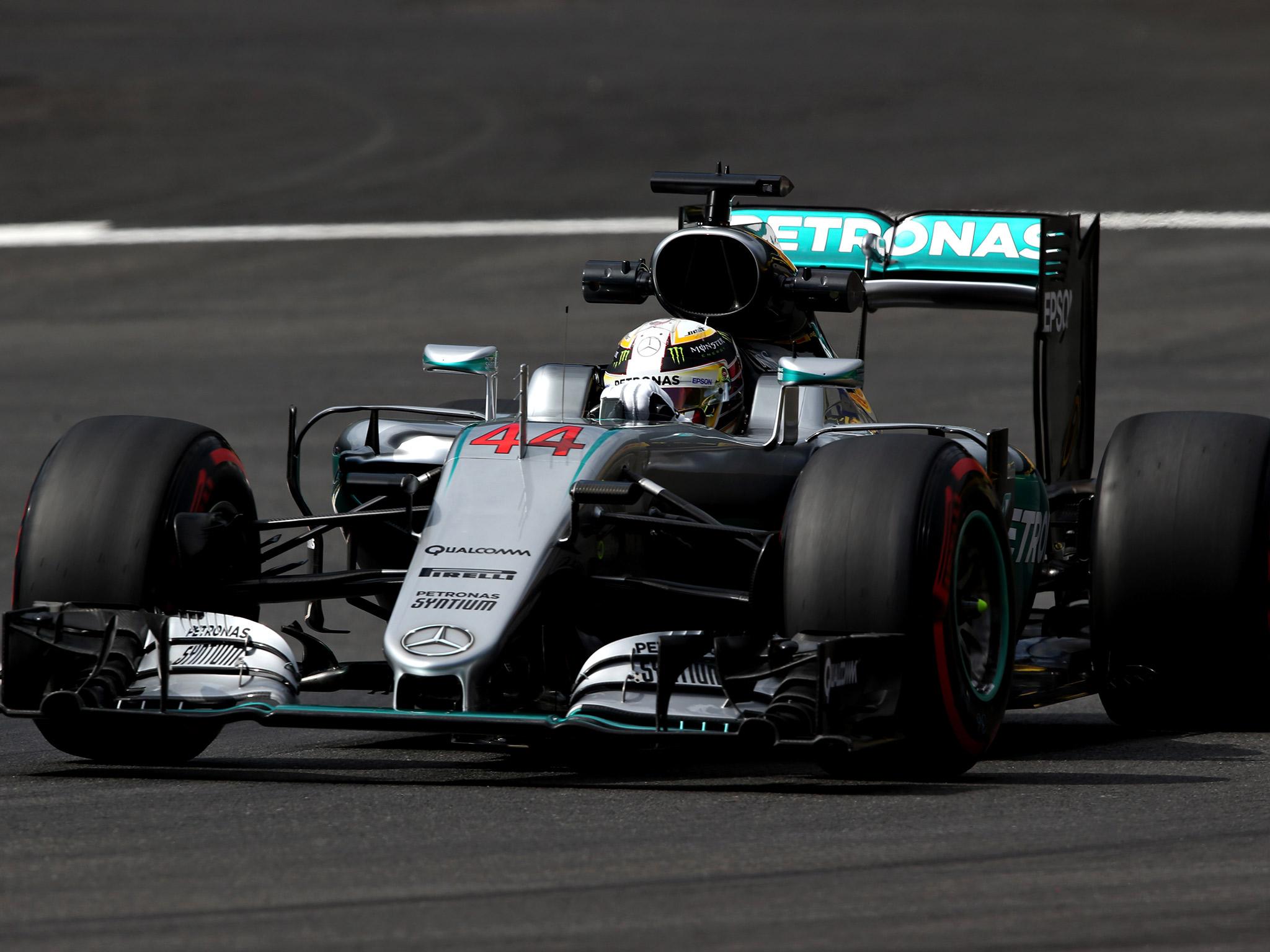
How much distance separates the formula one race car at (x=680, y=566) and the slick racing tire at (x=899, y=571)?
0.01 meters

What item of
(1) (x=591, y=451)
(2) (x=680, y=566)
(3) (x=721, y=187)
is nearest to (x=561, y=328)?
(3) (x=721, y=187)

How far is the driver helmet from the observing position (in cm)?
930

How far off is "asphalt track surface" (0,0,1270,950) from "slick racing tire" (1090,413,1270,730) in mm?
70

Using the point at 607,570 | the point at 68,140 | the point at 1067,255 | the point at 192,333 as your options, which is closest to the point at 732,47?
the point at 68,140

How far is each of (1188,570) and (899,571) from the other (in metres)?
1.90

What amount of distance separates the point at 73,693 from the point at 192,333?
46.8 ft

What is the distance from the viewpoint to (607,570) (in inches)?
328

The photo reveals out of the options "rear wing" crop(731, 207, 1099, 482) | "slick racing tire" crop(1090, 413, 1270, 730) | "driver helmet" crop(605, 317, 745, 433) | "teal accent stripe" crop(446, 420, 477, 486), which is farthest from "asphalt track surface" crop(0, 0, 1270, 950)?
"driver helmet" crop(605, 317, 745, 433)

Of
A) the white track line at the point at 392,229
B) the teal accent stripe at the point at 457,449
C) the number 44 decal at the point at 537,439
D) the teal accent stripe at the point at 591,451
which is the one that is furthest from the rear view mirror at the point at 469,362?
the white track line at the point at 392,229

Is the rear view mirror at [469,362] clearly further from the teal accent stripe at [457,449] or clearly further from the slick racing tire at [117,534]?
the slick racing tire at [117,534]

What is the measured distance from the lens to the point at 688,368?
30.6 ft

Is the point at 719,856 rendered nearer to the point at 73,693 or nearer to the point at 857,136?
the point at 73,693

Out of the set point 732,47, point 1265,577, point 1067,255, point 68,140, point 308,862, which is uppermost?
point 732,47

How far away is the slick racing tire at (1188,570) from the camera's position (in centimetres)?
903
